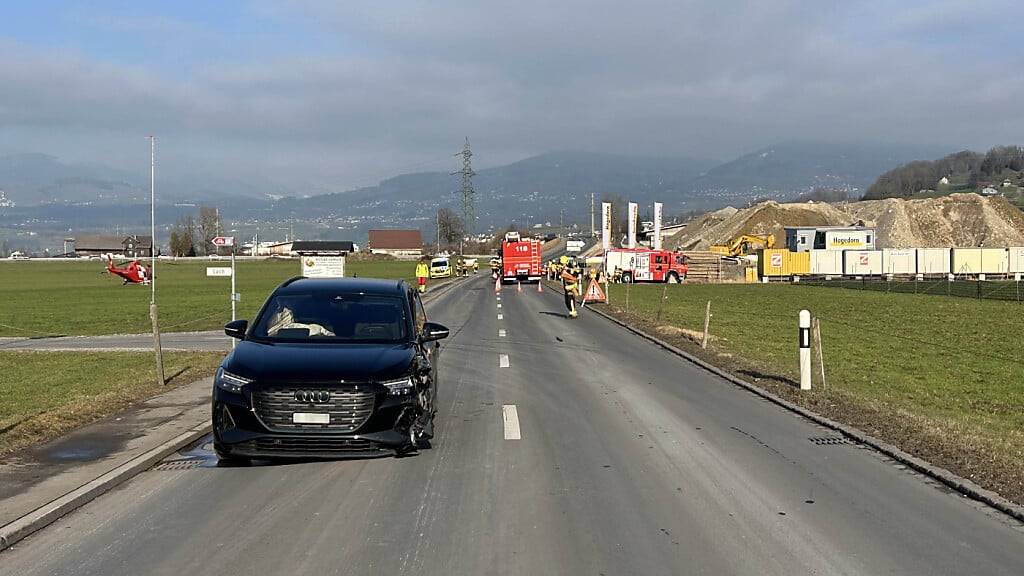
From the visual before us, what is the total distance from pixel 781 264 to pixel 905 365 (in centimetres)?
5756

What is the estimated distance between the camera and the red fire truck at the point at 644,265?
225 feet

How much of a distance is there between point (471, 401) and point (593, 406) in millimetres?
1745

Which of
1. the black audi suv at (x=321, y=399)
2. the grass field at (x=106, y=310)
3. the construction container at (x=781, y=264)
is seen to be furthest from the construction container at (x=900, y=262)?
the black audi suv at (x=321, y=399)

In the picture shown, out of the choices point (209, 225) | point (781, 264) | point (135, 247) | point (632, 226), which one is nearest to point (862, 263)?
point (781, 264)

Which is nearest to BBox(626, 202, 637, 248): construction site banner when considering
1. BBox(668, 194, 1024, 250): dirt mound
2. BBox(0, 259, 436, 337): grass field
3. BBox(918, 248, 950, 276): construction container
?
BBox(918, 248, 950, 276): construction container

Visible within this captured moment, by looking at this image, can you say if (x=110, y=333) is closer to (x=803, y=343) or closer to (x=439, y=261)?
(x=803, y=343)

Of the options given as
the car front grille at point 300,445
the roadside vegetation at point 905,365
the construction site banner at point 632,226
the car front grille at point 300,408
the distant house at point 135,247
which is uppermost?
the construction site banner at point 632,226

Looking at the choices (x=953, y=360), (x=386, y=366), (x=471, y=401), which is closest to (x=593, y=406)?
(x=471, y=401)

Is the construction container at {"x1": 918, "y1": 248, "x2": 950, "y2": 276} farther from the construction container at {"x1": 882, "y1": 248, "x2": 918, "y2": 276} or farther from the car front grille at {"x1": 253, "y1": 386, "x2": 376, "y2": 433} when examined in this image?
the car front grille at {"x1": 253, "y1": 386, "x2": 376, "y2": 433}

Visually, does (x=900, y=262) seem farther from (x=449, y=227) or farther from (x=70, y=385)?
(x=449, y=227)

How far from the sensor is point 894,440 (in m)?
10.2

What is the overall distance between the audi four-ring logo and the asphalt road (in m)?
0.69

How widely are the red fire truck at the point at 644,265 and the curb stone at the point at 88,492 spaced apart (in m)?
58.7

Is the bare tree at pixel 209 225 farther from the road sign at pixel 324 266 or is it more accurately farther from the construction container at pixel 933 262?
the road sign at pixel 324 266
